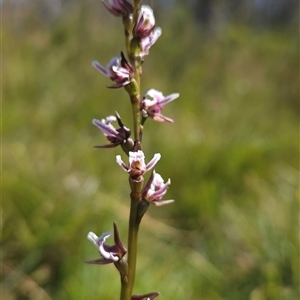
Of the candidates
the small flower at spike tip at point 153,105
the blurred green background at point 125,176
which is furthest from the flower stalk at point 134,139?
the blurred green background at point 125,176

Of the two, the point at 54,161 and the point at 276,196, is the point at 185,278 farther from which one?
the point at 54,161

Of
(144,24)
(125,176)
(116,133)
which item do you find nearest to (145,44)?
(144,24)

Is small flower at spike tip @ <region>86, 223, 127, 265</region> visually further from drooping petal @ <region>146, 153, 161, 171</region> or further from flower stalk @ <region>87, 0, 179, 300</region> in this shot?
drooping petal @ <region>146, 153, 161, 171</region>

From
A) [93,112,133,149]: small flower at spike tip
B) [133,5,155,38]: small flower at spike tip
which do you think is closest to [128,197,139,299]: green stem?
[93,112,133,149]: small flower at spike tip

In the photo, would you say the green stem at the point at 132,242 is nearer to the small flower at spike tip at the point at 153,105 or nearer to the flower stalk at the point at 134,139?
the flower stalk at the point at 134,139

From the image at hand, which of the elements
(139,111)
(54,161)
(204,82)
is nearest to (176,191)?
(54,161)

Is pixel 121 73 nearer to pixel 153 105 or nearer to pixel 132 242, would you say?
pixel 153 105

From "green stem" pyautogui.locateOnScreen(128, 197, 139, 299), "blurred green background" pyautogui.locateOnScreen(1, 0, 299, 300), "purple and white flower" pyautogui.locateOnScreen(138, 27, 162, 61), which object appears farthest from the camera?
"blurred green background" pyautogui.locateOnScreen(1, 0, 299, 300)
